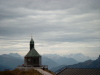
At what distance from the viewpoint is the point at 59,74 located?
44.8 m

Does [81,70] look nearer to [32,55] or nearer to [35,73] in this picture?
[35,73]

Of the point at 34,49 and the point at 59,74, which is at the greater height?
the point at 34,49

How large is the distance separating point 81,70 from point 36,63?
45968mm

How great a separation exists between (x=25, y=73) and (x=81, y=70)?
3024cm

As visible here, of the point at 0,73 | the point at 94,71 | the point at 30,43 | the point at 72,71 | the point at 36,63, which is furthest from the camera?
the point at 30,43

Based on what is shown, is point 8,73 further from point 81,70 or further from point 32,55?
point 81,70

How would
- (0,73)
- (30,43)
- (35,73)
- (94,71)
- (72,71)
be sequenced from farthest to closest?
(30,43) < (35,73) < (0,73) < (72,71) < (94,71)

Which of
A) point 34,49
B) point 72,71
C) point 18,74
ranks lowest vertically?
point 18,74

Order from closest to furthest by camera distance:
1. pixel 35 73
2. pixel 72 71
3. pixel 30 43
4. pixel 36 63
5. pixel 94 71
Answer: pixel 94 71
pixel 72 71
pixel 35 73
pixel 36 63
pixel 30 43

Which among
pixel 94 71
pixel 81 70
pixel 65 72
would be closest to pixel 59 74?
pixel 65 72

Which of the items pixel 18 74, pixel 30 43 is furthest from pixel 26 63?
pixel 18 74

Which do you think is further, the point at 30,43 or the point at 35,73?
the point at 30,43

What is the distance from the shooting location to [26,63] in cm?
8706

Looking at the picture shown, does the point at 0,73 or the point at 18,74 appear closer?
the point at 0,73
